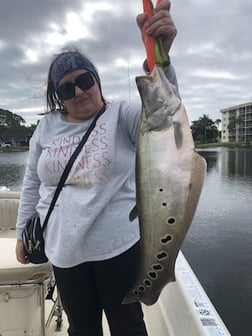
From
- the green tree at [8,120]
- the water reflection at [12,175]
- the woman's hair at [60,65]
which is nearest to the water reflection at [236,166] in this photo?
the water reflection at [12,175]

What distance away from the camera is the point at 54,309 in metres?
2.87

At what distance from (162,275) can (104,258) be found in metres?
0.34

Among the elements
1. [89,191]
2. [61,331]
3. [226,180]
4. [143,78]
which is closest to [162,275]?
[89,191]

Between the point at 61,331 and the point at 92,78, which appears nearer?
the point at 92,78

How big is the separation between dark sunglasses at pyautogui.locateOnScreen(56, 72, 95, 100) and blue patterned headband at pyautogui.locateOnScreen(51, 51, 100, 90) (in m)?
0.05

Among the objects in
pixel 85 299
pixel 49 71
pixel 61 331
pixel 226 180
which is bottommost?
pixel 226 180

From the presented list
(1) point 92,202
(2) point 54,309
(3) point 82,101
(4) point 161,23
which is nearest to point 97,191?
(1) point 92,202

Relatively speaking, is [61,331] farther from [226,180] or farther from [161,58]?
[226,180]

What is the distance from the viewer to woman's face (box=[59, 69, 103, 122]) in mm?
1583

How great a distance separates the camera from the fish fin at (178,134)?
1112mm

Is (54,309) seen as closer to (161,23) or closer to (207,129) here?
(161,23)

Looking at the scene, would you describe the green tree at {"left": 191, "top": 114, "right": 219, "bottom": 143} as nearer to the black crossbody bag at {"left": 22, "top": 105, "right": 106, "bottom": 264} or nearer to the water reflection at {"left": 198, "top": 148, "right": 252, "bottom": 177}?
the water reflection at {"left": 198, "top": 148, "right": 252, "bottom": 177}

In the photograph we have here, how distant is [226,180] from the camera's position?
59.0ft

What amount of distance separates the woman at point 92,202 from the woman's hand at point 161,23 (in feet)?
1.34
